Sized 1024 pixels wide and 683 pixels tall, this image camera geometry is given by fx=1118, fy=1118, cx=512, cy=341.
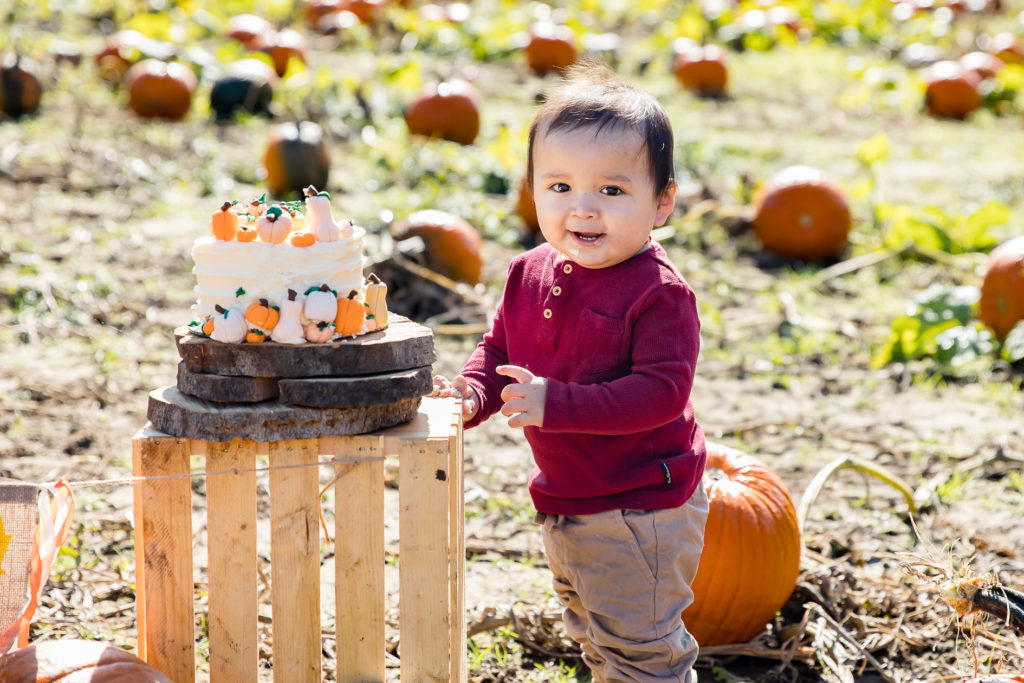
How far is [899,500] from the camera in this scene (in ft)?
15.0

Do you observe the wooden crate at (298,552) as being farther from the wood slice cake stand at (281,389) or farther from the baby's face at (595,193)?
the baby's face at (595,193)

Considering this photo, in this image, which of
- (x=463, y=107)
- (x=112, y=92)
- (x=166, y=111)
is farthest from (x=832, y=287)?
(x=112, y=92)

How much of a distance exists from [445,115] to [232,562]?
753cm

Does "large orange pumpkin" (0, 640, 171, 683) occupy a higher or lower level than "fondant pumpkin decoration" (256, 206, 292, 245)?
lower

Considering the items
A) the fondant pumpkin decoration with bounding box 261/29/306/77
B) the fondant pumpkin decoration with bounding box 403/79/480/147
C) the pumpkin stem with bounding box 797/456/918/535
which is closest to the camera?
the pumpkin stem with bounding box 797/456/918/535

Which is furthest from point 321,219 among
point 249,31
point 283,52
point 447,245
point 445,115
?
point 249,31

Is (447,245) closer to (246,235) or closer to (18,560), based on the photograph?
(246,235)

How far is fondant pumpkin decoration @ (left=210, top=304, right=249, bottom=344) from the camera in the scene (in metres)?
2.56

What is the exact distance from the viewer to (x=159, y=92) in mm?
10297

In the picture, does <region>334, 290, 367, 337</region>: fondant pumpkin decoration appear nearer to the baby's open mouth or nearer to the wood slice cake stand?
the wood slice cake stand

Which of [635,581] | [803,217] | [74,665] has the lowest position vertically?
[74,665]

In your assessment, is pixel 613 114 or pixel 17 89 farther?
pixel 17 89

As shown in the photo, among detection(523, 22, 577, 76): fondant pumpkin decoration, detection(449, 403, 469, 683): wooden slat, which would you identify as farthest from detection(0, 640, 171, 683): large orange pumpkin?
→ detection(523, 22, 577, 76): fondant pumpkin decoration

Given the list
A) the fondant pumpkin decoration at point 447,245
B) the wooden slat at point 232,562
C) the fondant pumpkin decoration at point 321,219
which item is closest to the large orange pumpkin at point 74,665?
the wooden slat at point 232,562
